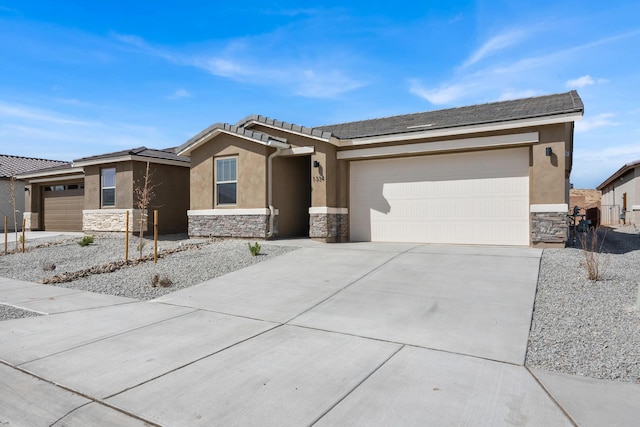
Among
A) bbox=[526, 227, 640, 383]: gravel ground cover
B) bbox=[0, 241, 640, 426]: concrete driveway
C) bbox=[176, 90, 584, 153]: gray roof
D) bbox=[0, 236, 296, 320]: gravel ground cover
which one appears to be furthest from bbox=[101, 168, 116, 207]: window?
bbox=[526, 227, 640, 383]: gravel ground cover

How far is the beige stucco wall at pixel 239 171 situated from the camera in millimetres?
13555

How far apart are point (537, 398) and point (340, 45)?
36.6ft

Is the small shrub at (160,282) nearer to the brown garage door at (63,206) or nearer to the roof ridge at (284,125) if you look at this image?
the roof ridge at (284,125)

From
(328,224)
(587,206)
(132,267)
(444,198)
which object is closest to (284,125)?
(328,224)

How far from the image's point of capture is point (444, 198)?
12289 millimetres

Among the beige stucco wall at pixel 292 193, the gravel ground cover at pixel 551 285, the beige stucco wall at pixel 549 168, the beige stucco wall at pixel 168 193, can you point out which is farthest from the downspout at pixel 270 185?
the beige stucco wall at pixel 549 168

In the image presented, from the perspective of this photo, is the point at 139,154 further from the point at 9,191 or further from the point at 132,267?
the point at 9,191

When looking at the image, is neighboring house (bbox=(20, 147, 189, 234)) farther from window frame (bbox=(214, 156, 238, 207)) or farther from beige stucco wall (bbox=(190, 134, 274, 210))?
window frame (bbox=(214, 156, 238, 207))

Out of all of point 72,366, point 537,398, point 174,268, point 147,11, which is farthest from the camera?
point 147,11

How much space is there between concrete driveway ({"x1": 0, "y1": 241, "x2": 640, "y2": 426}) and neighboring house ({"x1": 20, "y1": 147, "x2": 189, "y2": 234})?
9432mm

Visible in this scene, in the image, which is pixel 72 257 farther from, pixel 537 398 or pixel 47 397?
pixel 537 398

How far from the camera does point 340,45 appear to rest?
12.3m

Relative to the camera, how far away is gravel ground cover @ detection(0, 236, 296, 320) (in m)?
8.59

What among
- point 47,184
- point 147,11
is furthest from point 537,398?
point 47,184
